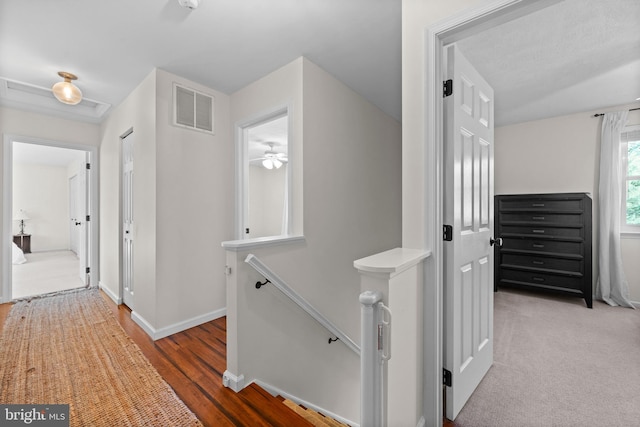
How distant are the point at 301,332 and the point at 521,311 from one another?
8.54 feet

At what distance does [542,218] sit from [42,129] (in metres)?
6.74

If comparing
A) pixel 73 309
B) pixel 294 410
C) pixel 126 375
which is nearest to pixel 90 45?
pixel 126 375

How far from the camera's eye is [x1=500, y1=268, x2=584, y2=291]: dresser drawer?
3322 mm

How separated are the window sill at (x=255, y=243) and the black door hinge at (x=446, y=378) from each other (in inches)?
54.6

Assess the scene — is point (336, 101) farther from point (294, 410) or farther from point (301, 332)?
point (294, 410)

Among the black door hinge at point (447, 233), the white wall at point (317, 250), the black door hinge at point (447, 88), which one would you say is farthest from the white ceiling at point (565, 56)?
the black door hinge at point (447, 233)

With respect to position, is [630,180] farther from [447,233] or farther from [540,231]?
[447,233]

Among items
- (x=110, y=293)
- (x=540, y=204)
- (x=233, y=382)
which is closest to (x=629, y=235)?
(x=540, y=204)

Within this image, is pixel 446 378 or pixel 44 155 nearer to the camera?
pixel 446 378

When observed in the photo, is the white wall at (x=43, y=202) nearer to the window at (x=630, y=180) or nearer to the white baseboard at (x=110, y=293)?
the white baseboard at (x=110, y=293)

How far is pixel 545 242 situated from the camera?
353cm

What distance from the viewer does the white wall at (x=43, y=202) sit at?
707 centimetres

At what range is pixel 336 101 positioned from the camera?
2912mm

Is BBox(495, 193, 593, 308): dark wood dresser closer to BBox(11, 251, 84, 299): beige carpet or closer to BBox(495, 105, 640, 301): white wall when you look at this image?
BBox(495, 105, 640, 301): white wall
